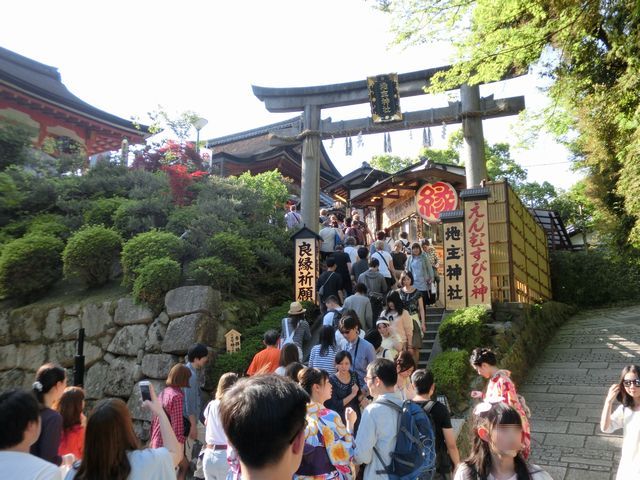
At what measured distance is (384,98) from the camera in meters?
15.3

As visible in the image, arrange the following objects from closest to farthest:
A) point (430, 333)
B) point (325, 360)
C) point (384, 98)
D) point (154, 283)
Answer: point (325, 360) → point (154, 283) → point (430, 333) → point (384, 98)

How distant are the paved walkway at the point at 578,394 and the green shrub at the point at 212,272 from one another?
605 centimetres

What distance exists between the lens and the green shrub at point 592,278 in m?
18.4

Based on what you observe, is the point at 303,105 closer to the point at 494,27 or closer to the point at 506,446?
the point at 494,27

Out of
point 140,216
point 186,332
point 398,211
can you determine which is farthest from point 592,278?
point 140,216

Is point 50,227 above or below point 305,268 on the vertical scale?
above

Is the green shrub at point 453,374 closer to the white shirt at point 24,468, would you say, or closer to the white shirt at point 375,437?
the white shirt at point 375,437

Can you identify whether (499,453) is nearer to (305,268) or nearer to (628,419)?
(628,419)

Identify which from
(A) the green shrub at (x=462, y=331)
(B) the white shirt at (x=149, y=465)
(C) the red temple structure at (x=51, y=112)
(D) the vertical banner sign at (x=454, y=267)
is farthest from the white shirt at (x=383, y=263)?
(C) the red temple structure at (x=51, y=112)

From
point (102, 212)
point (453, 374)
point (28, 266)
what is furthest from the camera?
point (102, 212)

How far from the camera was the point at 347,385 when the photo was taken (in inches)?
193

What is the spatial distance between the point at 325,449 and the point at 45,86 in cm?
2437

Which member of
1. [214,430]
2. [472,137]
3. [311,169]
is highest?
[472,137]

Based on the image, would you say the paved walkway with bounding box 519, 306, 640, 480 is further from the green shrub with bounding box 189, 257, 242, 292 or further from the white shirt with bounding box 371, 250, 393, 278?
the green shrub with bounding box 189, 257, 242, 292
